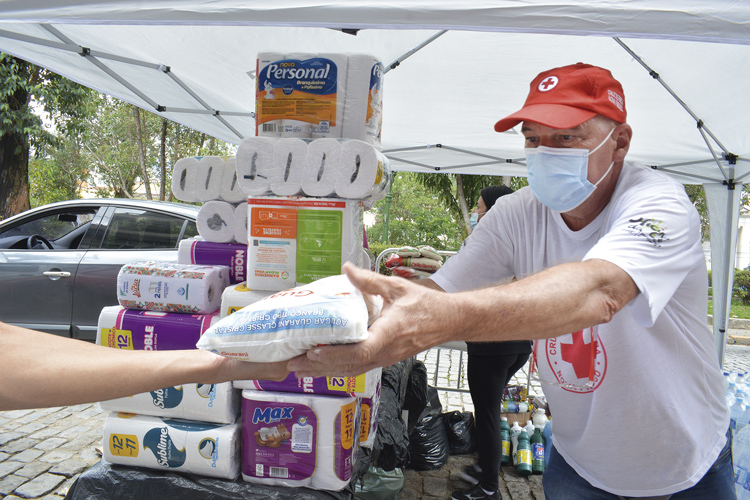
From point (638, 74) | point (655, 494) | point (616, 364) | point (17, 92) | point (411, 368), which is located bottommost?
point (411, 368)

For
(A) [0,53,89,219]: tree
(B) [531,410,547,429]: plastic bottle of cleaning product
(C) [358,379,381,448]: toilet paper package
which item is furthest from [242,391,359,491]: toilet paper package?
(A) [0,53,89,219]: tree

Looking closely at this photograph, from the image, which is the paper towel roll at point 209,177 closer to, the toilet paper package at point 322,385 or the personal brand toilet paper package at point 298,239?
the personal brand toilet paper package at point 298,239

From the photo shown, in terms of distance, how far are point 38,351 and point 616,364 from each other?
1613 mm

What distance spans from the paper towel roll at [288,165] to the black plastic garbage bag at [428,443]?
241 cm

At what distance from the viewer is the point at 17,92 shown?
9523mm

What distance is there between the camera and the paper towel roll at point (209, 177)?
9.01 feet

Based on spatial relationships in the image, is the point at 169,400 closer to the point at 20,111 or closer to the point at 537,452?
the point at 537,452

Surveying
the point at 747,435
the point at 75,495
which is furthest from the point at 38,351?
the point at 747,435

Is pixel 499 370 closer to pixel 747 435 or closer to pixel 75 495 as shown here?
pixel 747 435

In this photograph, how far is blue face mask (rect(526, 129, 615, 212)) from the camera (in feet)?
5.14

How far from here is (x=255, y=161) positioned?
2.23m

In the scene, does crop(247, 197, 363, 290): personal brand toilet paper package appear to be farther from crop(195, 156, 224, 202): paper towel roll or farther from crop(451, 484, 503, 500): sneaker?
crop(451, 484, 503, 500): sneaker

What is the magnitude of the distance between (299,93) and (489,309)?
1654 millimetres

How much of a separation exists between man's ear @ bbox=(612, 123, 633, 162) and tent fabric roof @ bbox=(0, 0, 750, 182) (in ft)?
0.89
